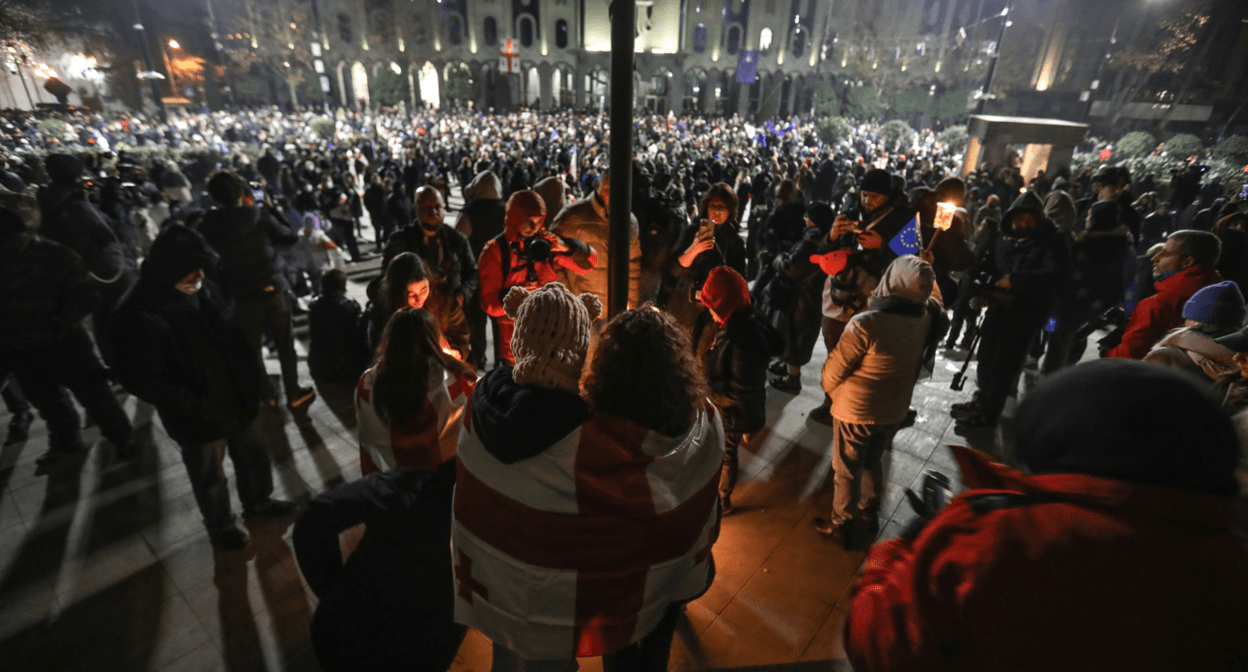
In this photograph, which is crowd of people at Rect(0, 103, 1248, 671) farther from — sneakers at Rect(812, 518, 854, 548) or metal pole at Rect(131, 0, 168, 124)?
metal pole at Rect(131, 0, 168, 124)

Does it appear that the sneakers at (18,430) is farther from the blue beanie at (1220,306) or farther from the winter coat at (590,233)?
the blue beanie at (1220,306)

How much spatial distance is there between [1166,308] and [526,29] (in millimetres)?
56343

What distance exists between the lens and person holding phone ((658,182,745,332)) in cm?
449

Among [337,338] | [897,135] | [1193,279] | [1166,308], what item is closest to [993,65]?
[1193,279]

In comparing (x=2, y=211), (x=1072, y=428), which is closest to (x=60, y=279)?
(x=2, y=211)

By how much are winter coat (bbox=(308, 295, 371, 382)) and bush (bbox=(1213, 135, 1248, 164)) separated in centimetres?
3057

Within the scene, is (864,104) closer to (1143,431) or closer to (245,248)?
(245,248)

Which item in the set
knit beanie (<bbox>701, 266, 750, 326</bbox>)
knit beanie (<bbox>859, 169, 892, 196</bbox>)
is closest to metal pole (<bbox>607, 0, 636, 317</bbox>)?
knit beanie (<bbox>701, 266, 750, 326</bbox>)

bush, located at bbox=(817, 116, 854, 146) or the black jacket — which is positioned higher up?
bush, located at bbox=(817, 116, 854, 146)

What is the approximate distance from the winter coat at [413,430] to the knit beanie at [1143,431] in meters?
1.96

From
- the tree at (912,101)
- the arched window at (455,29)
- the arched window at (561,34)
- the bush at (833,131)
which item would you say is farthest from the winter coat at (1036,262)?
the arched window at (455,29)

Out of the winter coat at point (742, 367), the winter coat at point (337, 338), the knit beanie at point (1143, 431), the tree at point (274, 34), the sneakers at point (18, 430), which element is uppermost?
the tree at point (274, 34)

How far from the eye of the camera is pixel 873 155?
2202cm

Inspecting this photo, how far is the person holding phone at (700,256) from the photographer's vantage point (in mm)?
4491
